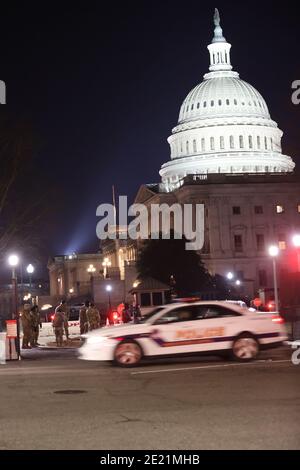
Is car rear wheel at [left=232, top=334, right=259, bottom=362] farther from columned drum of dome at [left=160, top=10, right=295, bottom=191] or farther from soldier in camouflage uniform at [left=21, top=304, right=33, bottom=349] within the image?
columned drum of dome at [left=160, top=10, right=295, bottom=191]

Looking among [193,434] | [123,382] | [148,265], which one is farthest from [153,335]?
[148,265]

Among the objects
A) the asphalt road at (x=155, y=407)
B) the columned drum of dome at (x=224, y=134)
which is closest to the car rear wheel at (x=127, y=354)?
the asphalt road at (x=155, y=407)

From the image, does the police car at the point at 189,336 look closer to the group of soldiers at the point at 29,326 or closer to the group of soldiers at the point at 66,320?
the group of soldiers at the point at 29,326

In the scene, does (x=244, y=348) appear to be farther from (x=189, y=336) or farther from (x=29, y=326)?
(x=29, y=326)

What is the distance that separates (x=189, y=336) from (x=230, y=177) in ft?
305

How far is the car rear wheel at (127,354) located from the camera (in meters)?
21.5

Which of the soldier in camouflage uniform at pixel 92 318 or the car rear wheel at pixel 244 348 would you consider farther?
the soldier in camouflage uniform at pixel 92 318

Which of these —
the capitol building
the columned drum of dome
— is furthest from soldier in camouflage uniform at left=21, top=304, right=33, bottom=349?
the columned drum of dome

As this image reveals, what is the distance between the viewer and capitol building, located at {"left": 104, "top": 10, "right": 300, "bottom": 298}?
111 metres

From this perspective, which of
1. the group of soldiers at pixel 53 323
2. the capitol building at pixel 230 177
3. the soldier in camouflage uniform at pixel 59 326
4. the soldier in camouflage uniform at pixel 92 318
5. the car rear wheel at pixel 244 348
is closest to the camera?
the car rear wheel at pixel 244 348

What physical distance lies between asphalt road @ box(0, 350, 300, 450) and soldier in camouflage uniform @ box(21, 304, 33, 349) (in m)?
11.1

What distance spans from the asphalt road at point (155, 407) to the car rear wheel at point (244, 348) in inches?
19.3

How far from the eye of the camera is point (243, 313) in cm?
2197

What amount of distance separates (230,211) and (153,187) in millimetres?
19667
